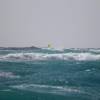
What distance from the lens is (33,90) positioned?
1079 cm

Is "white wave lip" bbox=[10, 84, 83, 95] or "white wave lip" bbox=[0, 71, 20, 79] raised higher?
"white wave lip" bbox=[0, 71, 20, 79]

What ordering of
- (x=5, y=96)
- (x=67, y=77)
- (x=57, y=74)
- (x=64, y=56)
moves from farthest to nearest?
(x=64, y=56), (x=57, y=74), (x=67, y=77), (x=5, y=96)

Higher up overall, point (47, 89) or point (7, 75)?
point (7, 75)

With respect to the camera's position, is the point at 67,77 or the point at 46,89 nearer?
the point at 46,89

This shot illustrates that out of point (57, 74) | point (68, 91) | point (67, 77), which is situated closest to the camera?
point (68, 91)

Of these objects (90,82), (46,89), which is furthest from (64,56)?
(46,89)

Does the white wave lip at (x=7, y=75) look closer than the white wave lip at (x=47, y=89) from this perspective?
No

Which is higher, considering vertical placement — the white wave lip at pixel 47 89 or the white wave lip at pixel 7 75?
the white wave lip at pixel 7 75

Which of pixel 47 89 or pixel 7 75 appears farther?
pixel 7 75

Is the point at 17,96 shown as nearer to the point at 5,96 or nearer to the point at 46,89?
the point at 5,96

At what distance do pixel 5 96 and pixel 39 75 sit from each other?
14.5 feet

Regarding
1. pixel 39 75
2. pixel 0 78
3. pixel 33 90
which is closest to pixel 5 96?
pixel 33 90

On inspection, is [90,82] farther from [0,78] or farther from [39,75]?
[0,78]

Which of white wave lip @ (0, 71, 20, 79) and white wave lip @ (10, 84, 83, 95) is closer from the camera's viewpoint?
white wave lip @ (10, 84, 83, 95)
